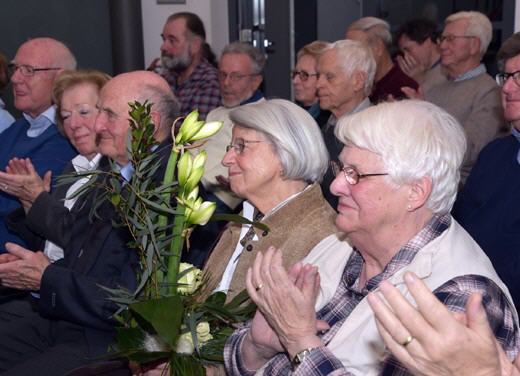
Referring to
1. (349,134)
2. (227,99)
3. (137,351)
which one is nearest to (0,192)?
(227,99)

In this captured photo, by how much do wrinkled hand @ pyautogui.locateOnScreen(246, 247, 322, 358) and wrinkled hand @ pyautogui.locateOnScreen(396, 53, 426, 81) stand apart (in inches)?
146

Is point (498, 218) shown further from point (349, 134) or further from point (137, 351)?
point (137, 351)

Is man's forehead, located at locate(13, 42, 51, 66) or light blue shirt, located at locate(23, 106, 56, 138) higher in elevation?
man's forehead, located at locate(13, 42, 51, 66)

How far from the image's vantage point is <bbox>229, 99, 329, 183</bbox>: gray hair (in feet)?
8.13

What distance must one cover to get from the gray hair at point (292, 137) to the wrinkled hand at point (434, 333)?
133 cm

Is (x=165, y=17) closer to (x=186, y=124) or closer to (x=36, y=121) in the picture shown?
(x=36, y=121)

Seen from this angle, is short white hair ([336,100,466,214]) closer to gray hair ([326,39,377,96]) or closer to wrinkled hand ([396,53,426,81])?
gray hair ([326,39,377,96])

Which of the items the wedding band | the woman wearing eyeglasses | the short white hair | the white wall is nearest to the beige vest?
the short white hair

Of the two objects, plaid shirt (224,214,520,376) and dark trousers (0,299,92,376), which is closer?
plaid shirt (224,214,520,376)

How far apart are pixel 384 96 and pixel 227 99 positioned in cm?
99

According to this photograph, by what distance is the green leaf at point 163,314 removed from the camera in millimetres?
1896

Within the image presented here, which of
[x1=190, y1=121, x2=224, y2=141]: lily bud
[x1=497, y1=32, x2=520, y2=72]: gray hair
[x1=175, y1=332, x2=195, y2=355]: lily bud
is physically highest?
[x1=497, y1=32, x2=520, y2=72]: gray hair

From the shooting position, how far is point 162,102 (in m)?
2.90

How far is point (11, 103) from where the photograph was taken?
676 cm
